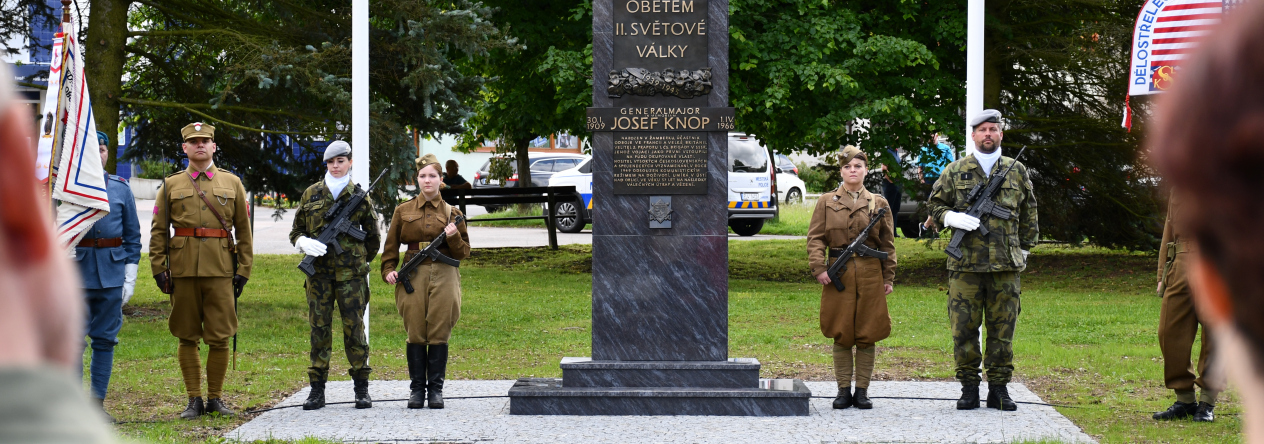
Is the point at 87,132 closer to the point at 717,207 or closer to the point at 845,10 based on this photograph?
the point at 717,207

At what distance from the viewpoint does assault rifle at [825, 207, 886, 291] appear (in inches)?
306

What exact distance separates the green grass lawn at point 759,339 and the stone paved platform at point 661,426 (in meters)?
0.37

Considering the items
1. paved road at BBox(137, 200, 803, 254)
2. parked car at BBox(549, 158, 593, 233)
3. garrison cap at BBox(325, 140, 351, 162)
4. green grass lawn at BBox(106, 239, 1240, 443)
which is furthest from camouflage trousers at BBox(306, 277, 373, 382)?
parked car at BBox(549, 158, 593, 233)

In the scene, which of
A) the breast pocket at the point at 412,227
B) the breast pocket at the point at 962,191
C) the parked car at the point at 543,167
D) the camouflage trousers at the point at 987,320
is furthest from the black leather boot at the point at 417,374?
the parked car at the point at 543,167

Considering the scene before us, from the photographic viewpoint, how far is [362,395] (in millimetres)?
7879

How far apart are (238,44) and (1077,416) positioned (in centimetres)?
878

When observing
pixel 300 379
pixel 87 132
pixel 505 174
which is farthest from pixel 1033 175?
pixel 505 174

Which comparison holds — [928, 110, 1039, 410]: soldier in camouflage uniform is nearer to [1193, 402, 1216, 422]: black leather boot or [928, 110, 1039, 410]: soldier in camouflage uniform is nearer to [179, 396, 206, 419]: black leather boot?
[1193, 402, 1216, 422]: black leather boot

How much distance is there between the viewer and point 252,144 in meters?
13.7

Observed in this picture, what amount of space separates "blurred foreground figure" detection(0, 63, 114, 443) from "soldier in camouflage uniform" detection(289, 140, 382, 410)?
7.08 metres

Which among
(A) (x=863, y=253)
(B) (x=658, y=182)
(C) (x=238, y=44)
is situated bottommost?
(A) (x=863, y=253)

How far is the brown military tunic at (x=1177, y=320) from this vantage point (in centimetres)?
727

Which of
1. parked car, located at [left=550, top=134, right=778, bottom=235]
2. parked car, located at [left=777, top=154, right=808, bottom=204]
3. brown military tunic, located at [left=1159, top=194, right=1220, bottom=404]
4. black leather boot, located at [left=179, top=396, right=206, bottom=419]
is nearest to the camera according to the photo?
brown military tunic, located at [left=1159, top=194, right=1220, bottom=404]

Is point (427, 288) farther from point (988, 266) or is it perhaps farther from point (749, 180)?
point (749, 180)
